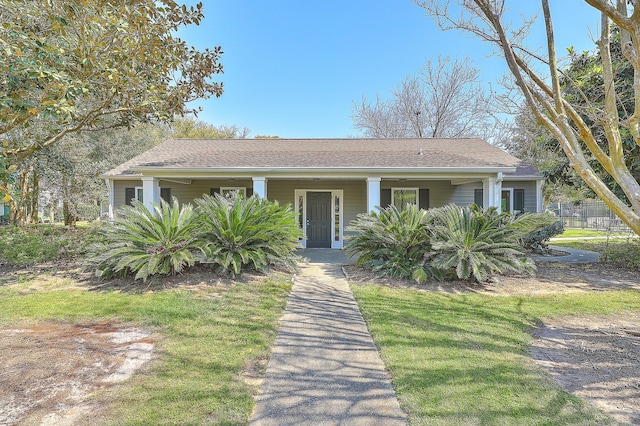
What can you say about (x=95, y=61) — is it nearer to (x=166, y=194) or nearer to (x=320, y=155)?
(x=320, y=155)

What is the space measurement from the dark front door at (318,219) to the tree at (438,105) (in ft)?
42.5

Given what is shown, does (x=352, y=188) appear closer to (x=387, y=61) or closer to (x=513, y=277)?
(x=513, y=277)

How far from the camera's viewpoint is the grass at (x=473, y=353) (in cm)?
240

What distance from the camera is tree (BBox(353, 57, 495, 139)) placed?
855 inches

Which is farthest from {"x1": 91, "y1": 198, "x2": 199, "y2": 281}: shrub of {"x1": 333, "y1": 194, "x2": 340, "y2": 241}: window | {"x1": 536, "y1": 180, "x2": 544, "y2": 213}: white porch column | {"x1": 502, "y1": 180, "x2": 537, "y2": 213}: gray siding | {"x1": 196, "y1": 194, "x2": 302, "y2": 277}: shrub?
{"x1": 536, "y1": 180, "x2": 544, "y2": 213}: white porch column

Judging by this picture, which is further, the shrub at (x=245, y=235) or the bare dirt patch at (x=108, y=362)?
the shrub at (x=245, y=235)

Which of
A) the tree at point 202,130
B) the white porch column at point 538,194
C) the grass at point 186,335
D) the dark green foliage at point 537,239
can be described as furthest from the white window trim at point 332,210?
the tree at point 202,130

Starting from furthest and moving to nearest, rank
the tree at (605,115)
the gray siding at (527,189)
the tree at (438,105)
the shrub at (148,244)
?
the tree at (438,105) → the gray siding at (527,189) → the shrub at (148,244) → the tree at (605,115)

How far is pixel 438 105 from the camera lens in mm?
22484

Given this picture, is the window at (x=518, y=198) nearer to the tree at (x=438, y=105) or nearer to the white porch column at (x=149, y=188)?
the tree at (x=438, y=105)

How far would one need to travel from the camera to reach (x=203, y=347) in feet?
11.4

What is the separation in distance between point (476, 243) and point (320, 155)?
19.5 ft

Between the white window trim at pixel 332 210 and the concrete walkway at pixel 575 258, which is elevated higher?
the white window trim at pixel 332 210

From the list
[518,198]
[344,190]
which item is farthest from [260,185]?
[518,198]
